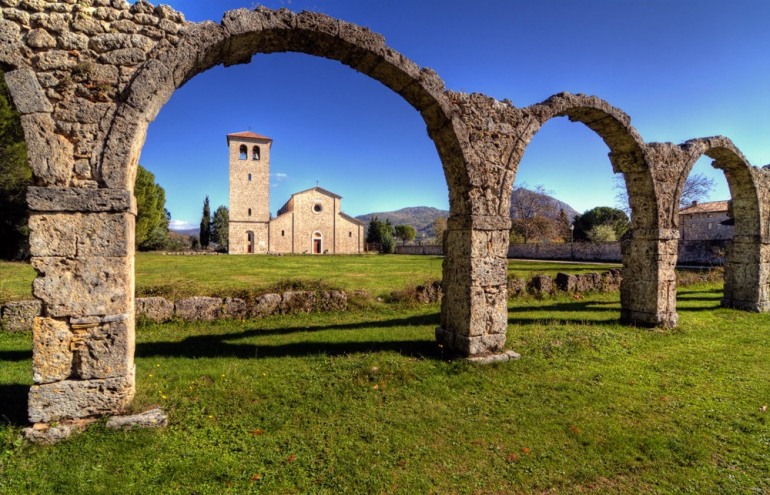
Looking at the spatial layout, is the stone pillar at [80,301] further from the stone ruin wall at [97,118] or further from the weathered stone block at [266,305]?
the weathered stone block at [266,305]

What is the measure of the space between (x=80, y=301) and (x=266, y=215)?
44.1m

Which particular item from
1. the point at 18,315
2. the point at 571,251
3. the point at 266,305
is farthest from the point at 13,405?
the point at 571,251

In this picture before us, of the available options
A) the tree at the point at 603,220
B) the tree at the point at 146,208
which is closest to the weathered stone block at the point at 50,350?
the tree at the point at 146,208

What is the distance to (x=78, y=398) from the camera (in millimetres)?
4086

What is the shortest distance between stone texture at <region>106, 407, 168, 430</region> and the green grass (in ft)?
0.40

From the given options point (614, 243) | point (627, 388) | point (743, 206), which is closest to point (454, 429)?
point (627, 388)

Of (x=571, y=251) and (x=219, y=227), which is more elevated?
(x=219, y=227)

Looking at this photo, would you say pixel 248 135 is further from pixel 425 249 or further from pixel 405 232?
pixel 405 232

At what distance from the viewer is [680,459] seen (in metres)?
3.76

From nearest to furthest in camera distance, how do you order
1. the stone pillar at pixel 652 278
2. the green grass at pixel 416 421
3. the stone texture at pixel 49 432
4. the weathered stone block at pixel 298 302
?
the green grass at pixel 416 421 → the stone texture at pixel 49 432 → the stone pillar at pixel 652 278 → the weathered stone block at pixel 298 302

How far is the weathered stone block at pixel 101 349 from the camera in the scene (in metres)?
4.13

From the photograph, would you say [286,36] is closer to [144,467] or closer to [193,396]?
[193,396]

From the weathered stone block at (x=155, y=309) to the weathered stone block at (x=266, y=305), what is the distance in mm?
1843

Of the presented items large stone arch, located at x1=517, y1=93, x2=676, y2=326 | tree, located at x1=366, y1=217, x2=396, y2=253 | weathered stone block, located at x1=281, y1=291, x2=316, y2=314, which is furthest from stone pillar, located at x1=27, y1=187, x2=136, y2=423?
tree, located at x1=366, y1=217, x2=396, y2=253
